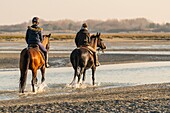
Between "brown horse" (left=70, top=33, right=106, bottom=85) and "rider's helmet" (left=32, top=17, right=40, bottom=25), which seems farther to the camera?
"brown horse" (left=70, top=33, right=106, bottom=85)

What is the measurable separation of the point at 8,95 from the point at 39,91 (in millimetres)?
1334

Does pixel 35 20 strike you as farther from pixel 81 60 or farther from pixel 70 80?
pixel 70 80

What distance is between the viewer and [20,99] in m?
14.3

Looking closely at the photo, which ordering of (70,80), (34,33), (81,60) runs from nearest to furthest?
(34,33) < (81,60) < (70,80)

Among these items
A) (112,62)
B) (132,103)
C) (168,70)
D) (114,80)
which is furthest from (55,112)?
(112,62)

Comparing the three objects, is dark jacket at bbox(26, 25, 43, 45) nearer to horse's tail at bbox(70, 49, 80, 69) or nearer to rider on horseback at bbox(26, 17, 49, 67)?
rider on horseback at bbox(26, 17, 49, 67)

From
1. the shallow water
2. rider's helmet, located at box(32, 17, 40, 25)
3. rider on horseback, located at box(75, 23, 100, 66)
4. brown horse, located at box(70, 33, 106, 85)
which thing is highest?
rider's helmet, located at box(32, 17, 40, 25)

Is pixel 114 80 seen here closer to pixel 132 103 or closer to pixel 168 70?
pixel 168 70

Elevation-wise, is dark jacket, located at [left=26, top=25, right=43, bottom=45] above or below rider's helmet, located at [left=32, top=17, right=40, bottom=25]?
below

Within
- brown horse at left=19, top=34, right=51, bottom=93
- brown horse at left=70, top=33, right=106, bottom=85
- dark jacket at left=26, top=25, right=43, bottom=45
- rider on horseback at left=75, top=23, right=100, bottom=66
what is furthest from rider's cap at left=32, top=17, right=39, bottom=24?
rider on horseback at left=75, top=23, right=100, bottom=66

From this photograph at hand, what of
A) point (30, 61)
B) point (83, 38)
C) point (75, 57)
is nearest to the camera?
point (30, 61)

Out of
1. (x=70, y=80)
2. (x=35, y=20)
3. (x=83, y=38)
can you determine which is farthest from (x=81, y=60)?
(x=70, y=80)

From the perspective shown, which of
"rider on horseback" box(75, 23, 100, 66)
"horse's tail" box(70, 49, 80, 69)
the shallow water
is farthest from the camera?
"rider on horseback" box(75, 23, 100, 66)

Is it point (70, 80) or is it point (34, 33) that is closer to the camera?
point (34, 33)
